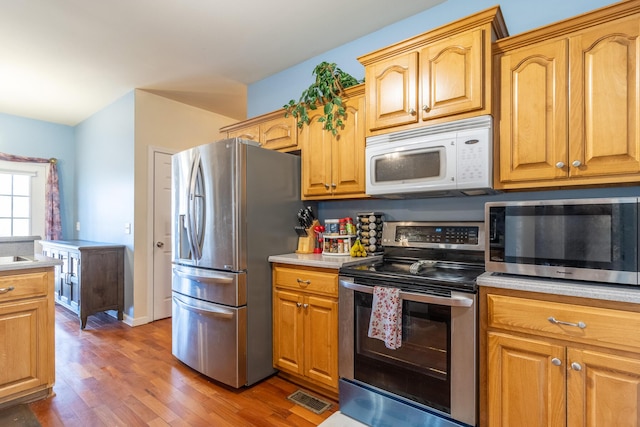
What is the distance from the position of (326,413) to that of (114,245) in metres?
3.19

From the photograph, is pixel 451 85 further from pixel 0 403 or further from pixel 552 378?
pixel 0 403

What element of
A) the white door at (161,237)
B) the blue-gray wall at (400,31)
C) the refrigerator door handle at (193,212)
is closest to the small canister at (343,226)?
the refrigerator door handle at (193,212)

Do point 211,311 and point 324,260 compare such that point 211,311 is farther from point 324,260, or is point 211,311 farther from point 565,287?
point 565,287

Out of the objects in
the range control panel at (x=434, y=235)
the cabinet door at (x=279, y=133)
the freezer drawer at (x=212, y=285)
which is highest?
the cabinet door at (x=279, y=133)

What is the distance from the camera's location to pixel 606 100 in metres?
1.49

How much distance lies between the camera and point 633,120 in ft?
4.71

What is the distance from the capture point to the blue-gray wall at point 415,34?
1.85m

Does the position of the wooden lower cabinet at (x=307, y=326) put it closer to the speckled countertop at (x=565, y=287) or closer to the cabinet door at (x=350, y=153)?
the cabinet door at (x=350, y=153)

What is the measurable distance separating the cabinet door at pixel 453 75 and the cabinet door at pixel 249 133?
1.63 meters

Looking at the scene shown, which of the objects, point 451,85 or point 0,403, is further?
point 0,403

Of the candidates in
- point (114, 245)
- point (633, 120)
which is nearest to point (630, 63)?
point (633, 120)

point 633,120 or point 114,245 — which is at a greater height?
point 633,120

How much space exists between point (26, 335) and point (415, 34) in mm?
3404

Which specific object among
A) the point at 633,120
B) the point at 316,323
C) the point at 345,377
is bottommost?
the point at 345,377
